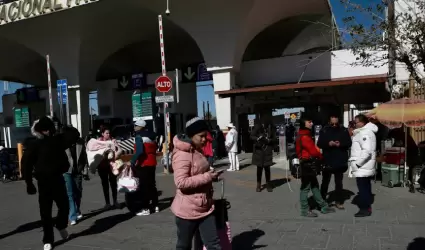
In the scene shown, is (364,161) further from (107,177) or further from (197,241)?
(107,177)

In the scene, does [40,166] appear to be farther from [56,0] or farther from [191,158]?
[56,0]

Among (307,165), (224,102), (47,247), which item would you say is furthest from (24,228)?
(224,102)

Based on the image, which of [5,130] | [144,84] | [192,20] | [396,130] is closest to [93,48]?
[144,84]

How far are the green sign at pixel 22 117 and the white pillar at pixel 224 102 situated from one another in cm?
1610

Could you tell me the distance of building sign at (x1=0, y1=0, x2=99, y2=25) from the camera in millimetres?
17891

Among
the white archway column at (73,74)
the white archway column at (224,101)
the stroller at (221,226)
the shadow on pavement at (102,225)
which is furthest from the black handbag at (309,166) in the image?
the white archway column at (73,74)

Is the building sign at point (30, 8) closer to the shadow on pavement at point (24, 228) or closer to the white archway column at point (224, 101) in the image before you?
the white archway column at point (224, 101)

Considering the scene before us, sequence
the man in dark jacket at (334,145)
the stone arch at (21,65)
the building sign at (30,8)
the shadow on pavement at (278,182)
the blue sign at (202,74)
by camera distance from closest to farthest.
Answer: the man in dark jacket at (334,145) → the shadow on pavement at (278,182) → the building sign at (30,8) → the blue sign at (202,74) → the stone arch at (21,65)

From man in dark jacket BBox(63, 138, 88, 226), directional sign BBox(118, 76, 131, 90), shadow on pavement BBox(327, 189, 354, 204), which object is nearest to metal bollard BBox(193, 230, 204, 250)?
man in dark jacket BBox(63, 138, 88, 226)

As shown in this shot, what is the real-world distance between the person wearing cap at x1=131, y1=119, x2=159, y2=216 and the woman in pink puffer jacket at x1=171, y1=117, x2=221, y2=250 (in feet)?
10.4

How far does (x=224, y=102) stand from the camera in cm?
1731

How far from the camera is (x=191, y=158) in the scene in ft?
10.7

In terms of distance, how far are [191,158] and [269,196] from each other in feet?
16.3

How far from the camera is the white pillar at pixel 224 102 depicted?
17203 mm
